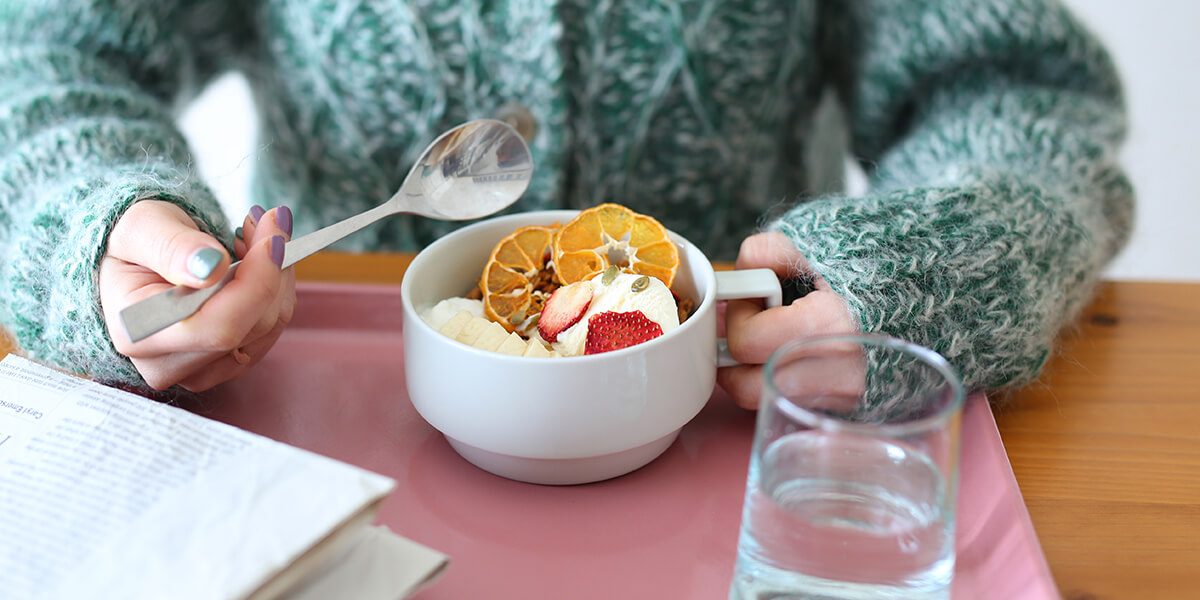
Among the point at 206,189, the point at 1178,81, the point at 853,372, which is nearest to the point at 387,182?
the point at 206,189

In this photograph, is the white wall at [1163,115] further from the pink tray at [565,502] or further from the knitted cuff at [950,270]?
the pink tray at [565,502]

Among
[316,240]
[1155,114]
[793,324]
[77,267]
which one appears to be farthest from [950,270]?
[1155,114]

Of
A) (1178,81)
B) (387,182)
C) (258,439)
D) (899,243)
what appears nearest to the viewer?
(258,439)

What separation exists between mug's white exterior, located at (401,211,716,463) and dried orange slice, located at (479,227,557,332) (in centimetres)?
4

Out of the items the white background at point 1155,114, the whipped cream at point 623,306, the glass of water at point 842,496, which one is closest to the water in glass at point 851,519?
the glass of water at point 842,496

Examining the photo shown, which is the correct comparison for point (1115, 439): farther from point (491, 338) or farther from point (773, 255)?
point (491, 338)

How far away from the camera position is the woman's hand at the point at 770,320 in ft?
1.48

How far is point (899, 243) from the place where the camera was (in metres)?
0.46

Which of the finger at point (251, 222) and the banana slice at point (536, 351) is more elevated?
the finger at point (251, 222)

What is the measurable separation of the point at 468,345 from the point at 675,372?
0.28 feet

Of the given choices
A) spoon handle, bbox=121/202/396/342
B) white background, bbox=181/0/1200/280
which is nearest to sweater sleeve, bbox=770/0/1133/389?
spoon handle, bbox=121/202/396/342

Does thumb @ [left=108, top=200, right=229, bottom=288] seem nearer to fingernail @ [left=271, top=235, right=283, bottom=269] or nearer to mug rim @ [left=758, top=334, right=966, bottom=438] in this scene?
fingernail @ [left=271, top=235, right=283, bottom=269]

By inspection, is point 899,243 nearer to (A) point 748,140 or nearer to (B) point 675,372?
(B) point 675,372

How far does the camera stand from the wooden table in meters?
0.41
